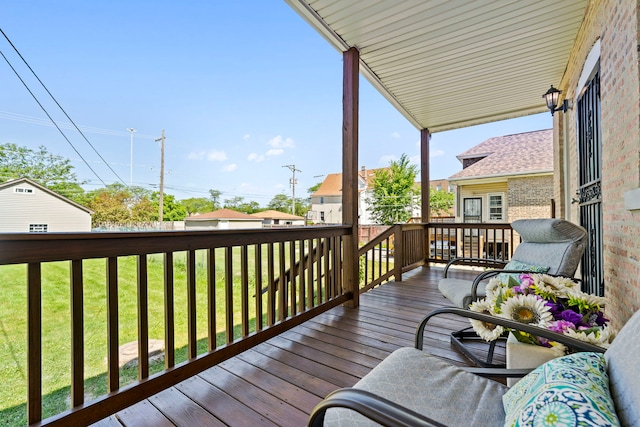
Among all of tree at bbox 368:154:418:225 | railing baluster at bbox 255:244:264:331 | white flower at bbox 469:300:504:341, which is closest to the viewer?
white flower at bbox 469:300:504:341

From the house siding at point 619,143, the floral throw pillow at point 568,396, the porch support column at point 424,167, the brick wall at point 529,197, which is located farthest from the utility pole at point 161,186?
the brick wall at point 529,197

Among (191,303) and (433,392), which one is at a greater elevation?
(191,303)

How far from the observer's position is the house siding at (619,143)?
1637 millimetres

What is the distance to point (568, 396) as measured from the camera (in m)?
0.63

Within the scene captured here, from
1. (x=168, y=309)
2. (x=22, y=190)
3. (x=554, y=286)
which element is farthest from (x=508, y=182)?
(x=22, y=190)

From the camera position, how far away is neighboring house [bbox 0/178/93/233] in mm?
1107

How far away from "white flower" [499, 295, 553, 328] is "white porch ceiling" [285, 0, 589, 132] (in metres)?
2.46

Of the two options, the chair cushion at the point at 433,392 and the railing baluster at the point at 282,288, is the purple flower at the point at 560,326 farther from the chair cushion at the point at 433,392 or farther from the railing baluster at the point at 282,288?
the railing baluster at the point at 282,288

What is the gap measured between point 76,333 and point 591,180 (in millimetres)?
4105

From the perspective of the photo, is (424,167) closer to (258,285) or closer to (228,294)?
(258,285)

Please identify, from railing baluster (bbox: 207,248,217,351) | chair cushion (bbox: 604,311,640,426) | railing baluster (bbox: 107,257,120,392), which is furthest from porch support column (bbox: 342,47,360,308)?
chair cushion (bbox: 604,311,640,426)

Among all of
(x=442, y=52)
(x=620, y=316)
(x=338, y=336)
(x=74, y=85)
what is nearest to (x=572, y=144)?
(x=442, y=52)

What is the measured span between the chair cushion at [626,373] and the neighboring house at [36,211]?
6.04 feet

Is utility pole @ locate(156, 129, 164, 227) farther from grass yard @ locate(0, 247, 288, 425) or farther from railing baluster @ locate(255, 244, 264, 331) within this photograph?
railing baluster @ locate(255, 244, 264, 331)
